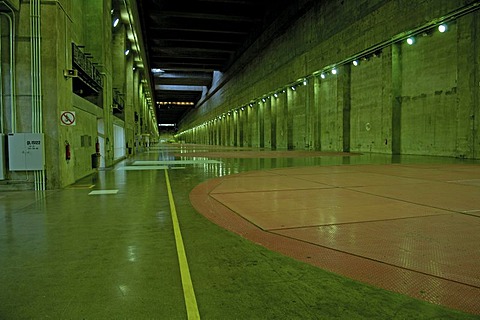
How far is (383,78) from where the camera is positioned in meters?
23.4

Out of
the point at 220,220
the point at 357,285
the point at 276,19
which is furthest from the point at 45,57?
the point at 276,19

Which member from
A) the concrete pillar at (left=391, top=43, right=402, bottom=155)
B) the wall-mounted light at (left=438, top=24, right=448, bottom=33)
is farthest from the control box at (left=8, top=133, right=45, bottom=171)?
the concrete pillar at (left=391, top=43, right=402, bottom=155)

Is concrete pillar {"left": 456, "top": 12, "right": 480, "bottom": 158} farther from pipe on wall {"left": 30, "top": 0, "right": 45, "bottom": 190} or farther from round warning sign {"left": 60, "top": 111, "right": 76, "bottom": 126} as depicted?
pipe on wall {"left": 30, "top": 0, "right": 45, "bottom": 190}

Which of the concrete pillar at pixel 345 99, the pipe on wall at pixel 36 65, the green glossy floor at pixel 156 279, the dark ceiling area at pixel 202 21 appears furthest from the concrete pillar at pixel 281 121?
the green glossy floor at pixel 156 279

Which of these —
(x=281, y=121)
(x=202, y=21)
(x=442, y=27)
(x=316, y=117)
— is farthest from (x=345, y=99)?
(x=202, y=21)

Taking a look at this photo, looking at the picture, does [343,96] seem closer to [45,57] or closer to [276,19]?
[276,19]

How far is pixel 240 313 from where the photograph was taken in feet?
8.89

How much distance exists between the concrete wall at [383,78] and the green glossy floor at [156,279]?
17088mm

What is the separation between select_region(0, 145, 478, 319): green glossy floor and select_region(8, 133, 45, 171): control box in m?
3.99

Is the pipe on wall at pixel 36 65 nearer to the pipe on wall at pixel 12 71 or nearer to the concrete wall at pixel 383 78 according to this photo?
the pipe on wall at pixel 12 71

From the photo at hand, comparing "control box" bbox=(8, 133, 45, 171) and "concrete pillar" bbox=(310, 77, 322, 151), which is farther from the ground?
"concrete pillar" bbox=(310, 77, 322, 151)

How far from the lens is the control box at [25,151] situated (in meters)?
9.34

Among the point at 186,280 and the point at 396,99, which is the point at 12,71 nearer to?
the point at 186,280

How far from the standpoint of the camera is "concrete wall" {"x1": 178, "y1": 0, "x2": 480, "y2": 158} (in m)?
17.8
